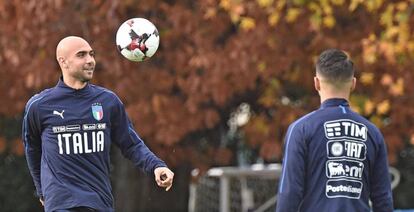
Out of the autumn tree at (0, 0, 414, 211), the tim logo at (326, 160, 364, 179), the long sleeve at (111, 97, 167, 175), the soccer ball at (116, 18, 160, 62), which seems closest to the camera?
the tim logo at (326, 160, 364, 179)

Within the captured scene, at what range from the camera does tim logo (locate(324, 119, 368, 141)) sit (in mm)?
6558

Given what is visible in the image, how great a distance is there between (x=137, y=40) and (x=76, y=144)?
155cm

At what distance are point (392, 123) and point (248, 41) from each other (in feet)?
8.38

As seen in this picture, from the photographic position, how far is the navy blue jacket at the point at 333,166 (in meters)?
6.44

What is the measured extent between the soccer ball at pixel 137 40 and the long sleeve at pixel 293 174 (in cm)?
264

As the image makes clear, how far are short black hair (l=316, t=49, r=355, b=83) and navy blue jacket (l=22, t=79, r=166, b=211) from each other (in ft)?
5.09

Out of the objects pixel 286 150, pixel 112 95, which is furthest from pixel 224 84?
pixel 286 150

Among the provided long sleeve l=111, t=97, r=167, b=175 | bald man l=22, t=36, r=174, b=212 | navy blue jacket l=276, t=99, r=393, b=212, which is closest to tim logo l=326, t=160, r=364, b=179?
navy blue jacket l=276, t=99, r=393, b=212

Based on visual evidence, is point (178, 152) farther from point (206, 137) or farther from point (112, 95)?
point (112, 95)

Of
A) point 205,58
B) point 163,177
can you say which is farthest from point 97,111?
point 205,58

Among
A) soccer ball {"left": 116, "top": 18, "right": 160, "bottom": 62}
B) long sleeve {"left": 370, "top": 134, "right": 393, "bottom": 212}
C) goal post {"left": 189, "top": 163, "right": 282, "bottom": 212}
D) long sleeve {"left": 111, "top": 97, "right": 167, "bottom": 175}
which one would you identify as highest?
soccer ball {"left": 116, "top": 18, "right": 160, "bottom": 62}

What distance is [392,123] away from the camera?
15.1m

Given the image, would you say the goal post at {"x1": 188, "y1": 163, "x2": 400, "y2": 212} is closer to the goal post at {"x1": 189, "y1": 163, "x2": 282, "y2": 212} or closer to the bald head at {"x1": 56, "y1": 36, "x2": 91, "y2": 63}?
the goal post at {"x1": 189, "y1": 163, "x2": 282, "y2": 212}

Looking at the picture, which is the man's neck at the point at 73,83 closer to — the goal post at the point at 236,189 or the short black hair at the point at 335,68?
the short black hair at the point at 335,68
